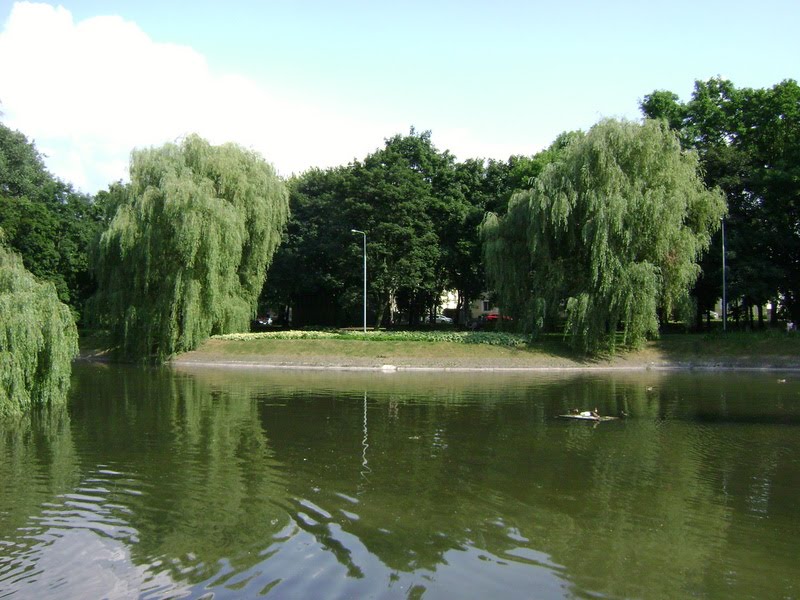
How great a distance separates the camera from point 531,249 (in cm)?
4388

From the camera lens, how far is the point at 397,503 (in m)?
12.4

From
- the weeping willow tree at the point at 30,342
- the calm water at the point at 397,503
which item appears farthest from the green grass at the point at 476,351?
the weeping willow tree at the point at 30,342

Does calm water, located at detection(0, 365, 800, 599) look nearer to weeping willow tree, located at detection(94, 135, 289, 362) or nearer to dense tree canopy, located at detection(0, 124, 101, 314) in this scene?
weeping willow tree, located at detection(94, 135, 289, 362)

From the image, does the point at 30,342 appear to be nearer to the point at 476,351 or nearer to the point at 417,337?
the point at 476,351

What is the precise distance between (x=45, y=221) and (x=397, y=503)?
37.9 m

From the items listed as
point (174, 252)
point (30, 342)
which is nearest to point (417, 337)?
point (174, 252)

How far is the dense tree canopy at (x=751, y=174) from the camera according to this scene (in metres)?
47.4

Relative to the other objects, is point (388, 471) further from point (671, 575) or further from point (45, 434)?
Answer: point (45, 434)

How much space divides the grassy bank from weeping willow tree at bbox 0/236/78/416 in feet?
64.7

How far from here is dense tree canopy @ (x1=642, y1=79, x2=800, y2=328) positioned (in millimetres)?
47406

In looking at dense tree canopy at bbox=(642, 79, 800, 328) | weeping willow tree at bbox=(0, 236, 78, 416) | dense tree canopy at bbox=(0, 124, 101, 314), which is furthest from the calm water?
dense tree canopy at bbox=(642, 79, 800, 328)

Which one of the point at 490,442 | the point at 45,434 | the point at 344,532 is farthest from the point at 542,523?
the point at 45,434

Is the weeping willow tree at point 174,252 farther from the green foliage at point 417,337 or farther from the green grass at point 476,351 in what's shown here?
the green grass at point 476,351

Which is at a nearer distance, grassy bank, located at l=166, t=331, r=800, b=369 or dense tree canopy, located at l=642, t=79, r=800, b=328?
grassy bank, located at l=166, t=331, r=800, b=369
